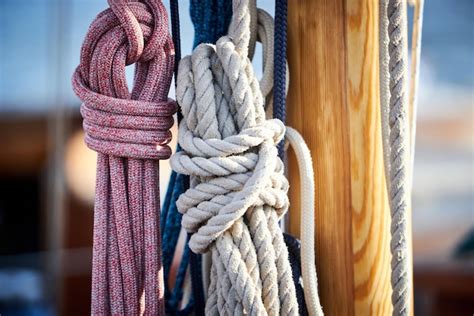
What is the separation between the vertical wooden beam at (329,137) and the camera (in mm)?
858

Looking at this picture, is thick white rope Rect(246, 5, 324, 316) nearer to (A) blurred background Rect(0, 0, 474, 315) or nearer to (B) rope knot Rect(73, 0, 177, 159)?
(B) rope knot Rect(73, 0, 177, 159)

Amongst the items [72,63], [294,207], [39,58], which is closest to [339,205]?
[294,207]

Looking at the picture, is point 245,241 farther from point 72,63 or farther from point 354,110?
point 72,63

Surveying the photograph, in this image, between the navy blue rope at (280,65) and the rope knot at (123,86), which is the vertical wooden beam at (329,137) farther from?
the rope knot at (123,86)

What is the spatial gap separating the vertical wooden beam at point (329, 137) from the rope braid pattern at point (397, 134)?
62 millimetres

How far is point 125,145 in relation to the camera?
2.62 feet

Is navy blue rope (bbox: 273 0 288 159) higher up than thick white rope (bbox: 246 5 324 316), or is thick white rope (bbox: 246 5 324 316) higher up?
navy blue rope (bbox: 273 0 288 159)

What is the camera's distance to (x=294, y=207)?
914 mm

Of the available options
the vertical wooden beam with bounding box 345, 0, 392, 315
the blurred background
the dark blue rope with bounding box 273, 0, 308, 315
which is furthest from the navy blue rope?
the blurred background

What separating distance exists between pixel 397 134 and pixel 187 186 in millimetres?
333

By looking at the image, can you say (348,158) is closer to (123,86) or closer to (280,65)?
(280,65)

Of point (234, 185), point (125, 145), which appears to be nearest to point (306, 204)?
point (234, 185)

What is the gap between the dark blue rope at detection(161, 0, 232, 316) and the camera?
2.95 ft

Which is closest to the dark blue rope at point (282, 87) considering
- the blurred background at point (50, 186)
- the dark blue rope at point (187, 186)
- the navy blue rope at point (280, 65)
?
the navy blue rope at point (280, 65)
